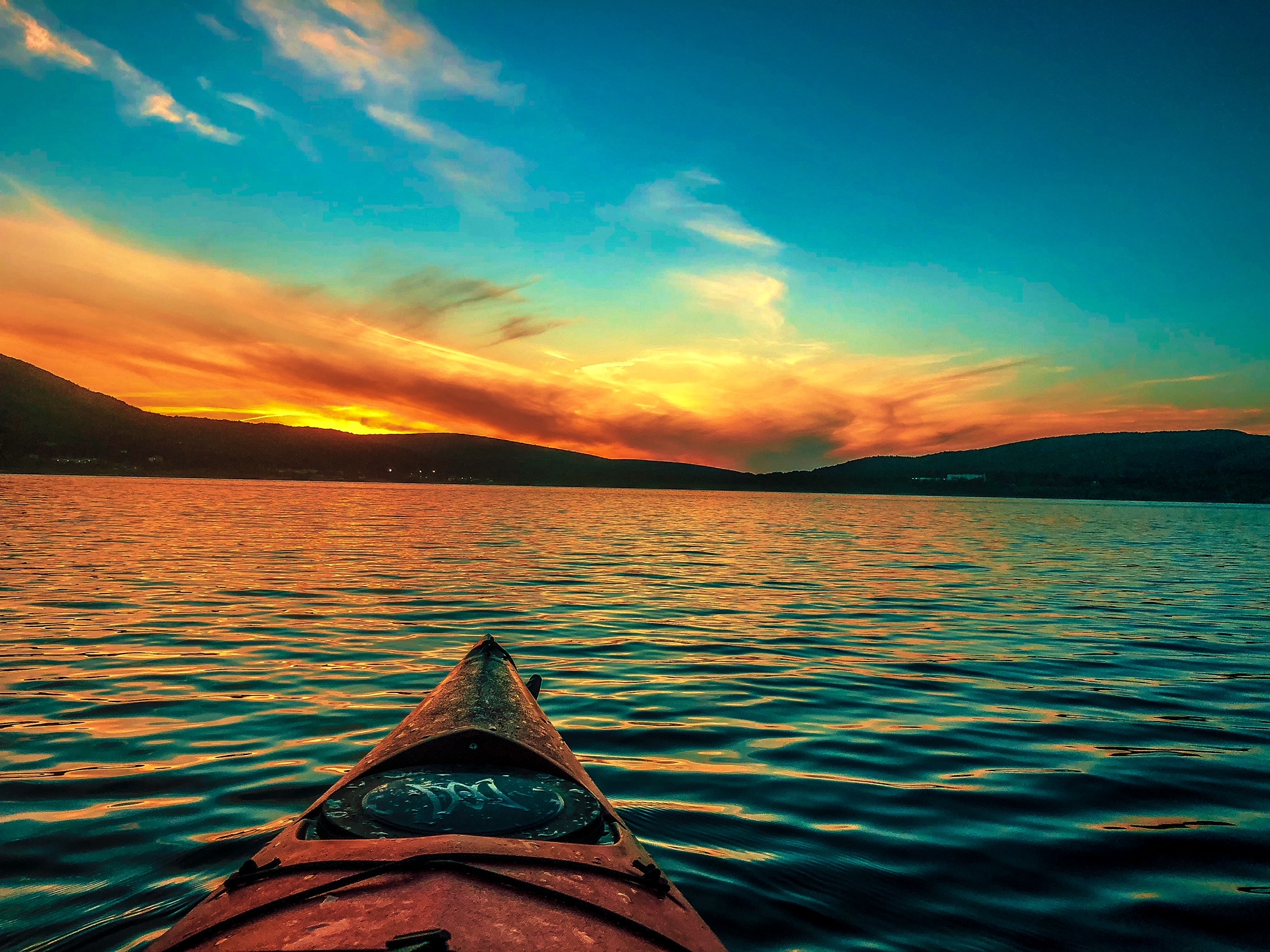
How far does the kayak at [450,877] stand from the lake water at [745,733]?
1252 mm

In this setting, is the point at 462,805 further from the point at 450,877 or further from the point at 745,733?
the point at 745,733

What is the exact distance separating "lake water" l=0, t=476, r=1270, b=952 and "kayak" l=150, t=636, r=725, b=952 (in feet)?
4.11

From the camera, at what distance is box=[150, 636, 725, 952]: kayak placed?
269 cm

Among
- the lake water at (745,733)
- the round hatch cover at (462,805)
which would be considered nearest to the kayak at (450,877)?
the round hatch cover at (462,805)

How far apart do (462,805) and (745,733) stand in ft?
16.1

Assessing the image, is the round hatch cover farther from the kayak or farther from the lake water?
the lake water

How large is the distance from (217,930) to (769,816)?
4.29 m

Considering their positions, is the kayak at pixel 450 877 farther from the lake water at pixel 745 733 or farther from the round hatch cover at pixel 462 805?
the lake water at pixel 745 733

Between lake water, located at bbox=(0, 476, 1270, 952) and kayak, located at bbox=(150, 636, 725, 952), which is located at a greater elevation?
kayak, located at bbox=(150, 636, 725, 952)

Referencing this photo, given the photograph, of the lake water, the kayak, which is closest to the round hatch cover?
the kayak

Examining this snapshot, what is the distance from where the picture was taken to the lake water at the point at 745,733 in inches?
190

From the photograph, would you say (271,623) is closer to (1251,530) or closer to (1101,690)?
(1101,690)

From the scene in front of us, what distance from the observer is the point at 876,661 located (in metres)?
12.0

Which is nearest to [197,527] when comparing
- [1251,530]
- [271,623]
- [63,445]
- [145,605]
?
[145,605]
